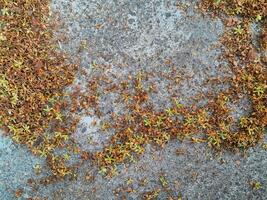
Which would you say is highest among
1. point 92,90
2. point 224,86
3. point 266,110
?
point 92,90

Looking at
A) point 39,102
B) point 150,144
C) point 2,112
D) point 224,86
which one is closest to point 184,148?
point 150,144

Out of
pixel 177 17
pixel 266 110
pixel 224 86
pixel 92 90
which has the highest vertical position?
pixel 177 17

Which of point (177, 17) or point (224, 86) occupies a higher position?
point (177, 17)

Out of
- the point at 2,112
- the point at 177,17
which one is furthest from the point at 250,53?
the point at 2,112

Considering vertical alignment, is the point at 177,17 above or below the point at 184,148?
above

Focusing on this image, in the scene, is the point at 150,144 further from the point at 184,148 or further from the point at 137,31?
the point at 137,31

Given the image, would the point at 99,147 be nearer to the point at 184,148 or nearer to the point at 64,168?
the point at 64,168
